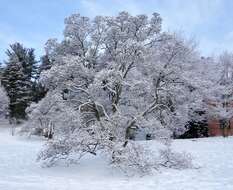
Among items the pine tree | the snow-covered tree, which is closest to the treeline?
the pine tree

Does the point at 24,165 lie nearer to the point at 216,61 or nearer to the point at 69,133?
the point at 69,133

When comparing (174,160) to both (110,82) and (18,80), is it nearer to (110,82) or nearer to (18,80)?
(110,82)

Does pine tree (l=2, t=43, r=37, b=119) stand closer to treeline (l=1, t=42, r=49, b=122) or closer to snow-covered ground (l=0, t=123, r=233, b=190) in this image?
treeline (l=1, t=42, r=49, b=122)

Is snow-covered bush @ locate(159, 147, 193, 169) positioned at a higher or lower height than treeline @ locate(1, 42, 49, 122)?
lower

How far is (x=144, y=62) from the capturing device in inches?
557

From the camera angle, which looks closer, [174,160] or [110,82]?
[110,82]

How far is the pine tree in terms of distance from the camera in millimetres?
40062

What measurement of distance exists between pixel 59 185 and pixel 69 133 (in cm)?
307

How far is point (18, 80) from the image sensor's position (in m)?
40.8

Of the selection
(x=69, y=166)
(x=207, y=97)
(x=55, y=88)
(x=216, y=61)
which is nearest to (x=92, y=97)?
(x=55, y=88)

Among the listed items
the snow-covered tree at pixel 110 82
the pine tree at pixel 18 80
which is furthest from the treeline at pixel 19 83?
the snow-covered tree at pixel 110 82

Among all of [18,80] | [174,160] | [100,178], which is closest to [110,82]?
[100,178]

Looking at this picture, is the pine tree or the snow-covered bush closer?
the snow-covered bush

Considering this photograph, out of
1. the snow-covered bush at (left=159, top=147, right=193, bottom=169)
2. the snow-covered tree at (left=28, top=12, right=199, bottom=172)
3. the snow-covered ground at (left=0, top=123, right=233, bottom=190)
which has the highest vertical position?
the snow-covered tree at (left=28, top=12, right=199, bottom=172)
